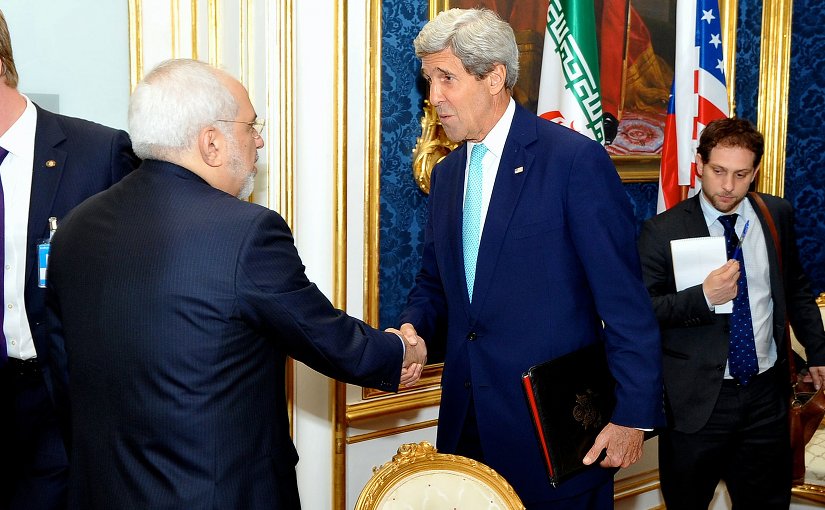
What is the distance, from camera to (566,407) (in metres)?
1.90

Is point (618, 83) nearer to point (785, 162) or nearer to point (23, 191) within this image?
point (785, 162)

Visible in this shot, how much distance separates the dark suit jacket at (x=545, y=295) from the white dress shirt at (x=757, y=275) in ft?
3.20

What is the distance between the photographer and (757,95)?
14.3 feet

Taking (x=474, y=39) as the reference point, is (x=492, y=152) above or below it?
below

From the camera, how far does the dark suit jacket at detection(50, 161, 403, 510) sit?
147 cm

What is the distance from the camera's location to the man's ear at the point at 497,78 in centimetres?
208

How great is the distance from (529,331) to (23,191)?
4.52 feet

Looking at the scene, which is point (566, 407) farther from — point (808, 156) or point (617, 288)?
point (808, 156)

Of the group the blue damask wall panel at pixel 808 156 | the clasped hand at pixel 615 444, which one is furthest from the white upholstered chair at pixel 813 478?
the clasped hand at pixel 615 444

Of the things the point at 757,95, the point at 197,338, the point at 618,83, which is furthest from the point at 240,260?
the point at 757,95

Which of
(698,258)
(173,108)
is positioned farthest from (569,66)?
(173,108)

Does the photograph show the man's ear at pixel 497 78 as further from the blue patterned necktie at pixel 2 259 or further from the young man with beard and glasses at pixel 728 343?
the blue patterned necktie at pixel 2 259

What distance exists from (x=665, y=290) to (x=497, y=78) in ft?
3.77

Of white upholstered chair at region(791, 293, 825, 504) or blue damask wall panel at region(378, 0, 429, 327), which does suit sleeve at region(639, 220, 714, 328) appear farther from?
white upholstered chair at region(791, 293, 825, 504)
